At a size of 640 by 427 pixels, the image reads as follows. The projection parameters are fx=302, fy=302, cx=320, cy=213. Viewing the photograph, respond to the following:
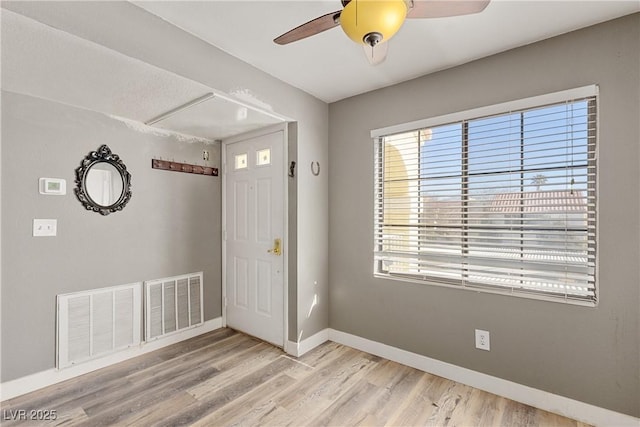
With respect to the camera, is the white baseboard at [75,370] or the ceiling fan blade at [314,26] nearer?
the ceiling fan blade at [314,26]

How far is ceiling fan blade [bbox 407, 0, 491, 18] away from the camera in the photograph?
3.87 ft

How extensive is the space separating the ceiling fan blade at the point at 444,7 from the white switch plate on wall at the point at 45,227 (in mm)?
2797

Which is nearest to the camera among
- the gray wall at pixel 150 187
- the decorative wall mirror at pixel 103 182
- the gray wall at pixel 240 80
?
the gray wall at pixel 240 80

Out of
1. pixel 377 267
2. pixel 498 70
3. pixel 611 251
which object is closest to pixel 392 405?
pixel 377 267

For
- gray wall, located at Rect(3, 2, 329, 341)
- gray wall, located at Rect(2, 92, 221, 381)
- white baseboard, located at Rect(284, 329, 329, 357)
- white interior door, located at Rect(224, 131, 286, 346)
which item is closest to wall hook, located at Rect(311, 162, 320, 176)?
gray wall, located at Rect(3, 2, 329, 341)

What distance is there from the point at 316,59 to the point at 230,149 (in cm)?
156

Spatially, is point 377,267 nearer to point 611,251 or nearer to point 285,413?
point 285,413

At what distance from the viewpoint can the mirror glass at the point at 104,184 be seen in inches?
99.1

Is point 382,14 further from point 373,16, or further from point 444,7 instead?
point 444,7

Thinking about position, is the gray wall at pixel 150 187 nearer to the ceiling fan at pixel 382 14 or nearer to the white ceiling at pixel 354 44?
the white ceiling at pixel 354 44

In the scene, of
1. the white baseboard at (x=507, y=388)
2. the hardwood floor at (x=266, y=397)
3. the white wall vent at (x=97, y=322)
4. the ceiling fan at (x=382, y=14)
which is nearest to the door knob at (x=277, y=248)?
the hardwood floor at (x=266, y=397)

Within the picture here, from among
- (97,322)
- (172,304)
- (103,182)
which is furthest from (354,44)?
(97,322)

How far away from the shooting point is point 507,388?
2.16m

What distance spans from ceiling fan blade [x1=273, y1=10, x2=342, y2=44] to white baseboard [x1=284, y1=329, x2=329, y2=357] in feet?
8.11
